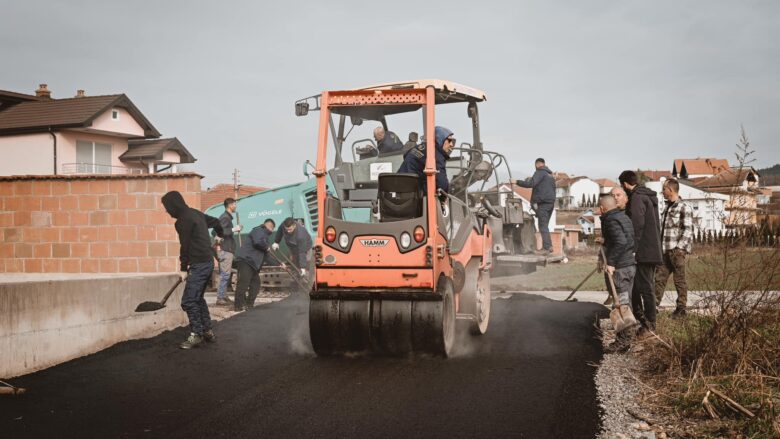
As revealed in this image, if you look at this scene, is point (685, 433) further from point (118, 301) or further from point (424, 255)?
point (118, 301)

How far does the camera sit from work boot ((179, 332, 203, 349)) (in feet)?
27.5

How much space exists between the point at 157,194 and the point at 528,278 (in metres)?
12.7

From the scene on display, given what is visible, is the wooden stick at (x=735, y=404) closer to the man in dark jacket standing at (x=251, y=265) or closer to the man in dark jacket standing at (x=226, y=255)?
the man in dark jacket standing at (x=251, y=265)

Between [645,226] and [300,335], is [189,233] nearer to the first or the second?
[300,335]

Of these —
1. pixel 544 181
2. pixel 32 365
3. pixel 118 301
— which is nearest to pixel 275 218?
pixel 544 181

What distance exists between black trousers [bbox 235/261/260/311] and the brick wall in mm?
1507

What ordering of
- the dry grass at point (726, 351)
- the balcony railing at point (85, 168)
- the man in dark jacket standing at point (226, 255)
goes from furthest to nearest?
1. the balcony railing at point (85, 168)
2. the man in dark jacket standing at point (226, 255)
3. the dry grass at point (726, 351)

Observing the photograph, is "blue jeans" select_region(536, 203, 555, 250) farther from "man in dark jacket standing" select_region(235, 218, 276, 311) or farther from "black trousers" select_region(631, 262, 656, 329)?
"black trousers" select_region(631, 262, 656, 329)

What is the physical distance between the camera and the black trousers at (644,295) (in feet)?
25.8

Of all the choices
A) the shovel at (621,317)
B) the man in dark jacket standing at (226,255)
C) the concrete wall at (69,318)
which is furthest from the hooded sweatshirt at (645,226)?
the man in dark jacket standing at (226,255)

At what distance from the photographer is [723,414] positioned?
5.19m

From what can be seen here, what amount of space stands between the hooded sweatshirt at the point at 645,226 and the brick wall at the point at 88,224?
6.68 m

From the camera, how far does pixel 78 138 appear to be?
39.3 metres

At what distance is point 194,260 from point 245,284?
3490mm
